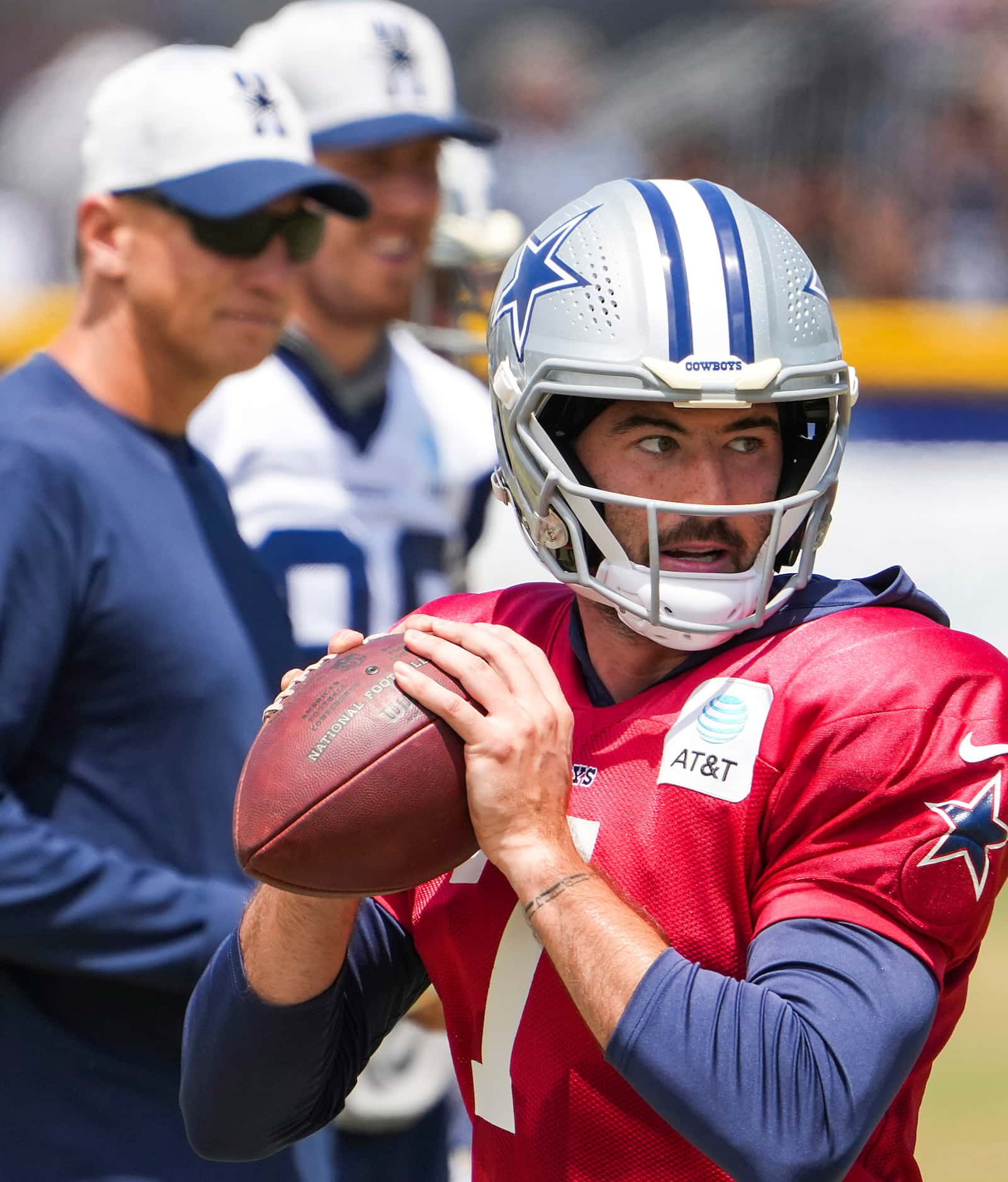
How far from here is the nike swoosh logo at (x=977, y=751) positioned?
5.17 ft

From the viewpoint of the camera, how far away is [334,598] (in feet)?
12.1

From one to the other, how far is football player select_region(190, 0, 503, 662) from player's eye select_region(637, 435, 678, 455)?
1.88 meters

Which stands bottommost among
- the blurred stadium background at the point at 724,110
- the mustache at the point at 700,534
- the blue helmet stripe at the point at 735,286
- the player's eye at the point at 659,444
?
the blurred stadium background at the point at 724,110

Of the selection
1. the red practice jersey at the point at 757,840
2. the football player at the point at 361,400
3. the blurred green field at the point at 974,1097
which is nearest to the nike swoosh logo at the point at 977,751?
the red practice jersey at the point at 757,840

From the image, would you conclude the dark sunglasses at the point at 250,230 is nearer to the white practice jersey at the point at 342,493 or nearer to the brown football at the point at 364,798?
the white practice jersey at the point at 342,493

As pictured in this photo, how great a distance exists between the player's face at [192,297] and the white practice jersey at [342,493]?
72cm

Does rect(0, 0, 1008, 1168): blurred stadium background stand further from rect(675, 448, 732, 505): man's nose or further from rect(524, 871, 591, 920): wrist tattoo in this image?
rect(524, 871, 591, 920): wrist tattoo

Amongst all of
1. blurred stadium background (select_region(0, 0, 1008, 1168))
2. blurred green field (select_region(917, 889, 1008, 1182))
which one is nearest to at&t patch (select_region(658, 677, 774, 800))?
blurred green field (select_region(917, 889, 1008, 1182))

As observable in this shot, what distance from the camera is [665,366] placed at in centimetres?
171

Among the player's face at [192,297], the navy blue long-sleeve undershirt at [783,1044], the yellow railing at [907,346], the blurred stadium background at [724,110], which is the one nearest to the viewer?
the navy blue long-sleeve undershirt at [783,1044]

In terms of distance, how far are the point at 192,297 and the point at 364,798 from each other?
150 centimetres

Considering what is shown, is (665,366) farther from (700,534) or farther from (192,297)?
(192,297)

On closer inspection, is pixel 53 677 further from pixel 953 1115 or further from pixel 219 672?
pixel 953 1115

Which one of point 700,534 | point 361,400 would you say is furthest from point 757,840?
point 361,400
